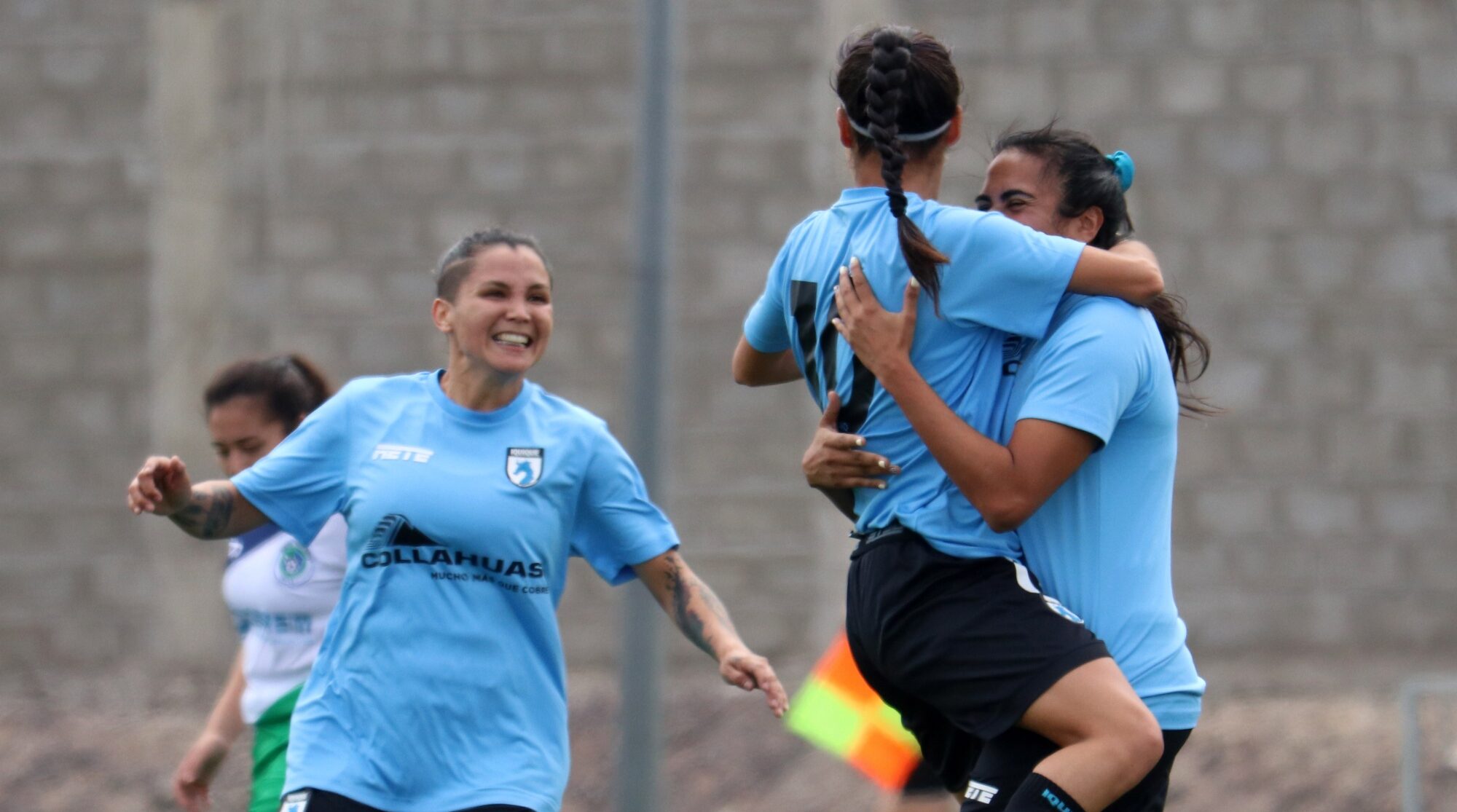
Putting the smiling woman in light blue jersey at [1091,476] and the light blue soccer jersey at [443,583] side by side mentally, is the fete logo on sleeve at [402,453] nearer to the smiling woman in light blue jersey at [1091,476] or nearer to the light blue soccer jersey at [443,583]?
the light blue soccer jersey at [443,583]

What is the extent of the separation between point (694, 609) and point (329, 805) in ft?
2.91

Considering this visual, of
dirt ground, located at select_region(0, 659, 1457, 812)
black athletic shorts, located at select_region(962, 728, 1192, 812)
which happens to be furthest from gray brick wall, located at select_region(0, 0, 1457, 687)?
black athletic shorts, located at select_region(962, 728, 1192, 812)

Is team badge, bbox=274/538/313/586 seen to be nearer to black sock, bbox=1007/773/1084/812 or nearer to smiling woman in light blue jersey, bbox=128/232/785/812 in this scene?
smiling woman in light blue jersey, bbox=128/232/785/812

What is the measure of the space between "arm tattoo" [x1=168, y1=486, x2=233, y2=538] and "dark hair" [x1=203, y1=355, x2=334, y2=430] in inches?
35.8

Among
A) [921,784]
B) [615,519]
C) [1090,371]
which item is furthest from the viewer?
[921,784]

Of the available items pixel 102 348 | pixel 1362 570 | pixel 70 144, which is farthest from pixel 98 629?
pixel 1362 570

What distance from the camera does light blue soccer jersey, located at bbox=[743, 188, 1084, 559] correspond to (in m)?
3.19

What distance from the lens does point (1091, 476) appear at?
326cm

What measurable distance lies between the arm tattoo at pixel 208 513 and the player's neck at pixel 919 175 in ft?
5.57

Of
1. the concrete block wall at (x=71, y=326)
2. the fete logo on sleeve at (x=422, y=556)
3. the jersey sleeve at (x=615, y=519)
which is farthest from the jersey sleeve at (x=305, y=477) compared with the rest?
the concrete block wall at (x=71, y=326)

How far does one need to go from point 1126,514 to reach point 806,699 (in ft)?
9.38

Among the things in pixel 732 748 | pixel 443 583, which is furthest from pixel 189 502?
pixel 732 748

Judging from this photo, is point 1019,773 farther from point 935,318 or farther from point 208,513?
point 208,513

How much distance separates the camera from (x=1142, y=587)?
324 centimetres
